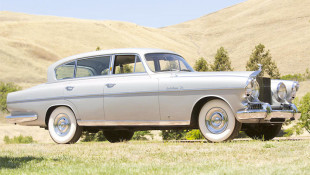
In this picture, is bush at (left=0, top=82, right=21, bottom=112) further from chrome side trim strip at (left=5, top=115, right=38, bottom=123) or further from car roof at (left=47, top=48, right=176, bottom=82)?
car roof at (left=47, top=48, right=176, bottom=82)

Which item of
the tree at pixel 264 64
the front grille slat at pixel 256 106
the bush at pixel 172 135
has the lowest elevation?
the bush at pixel 172 135

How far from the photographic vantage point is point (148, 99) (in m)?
8.68

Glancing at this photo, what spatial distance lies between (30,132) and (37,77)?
1480 inches

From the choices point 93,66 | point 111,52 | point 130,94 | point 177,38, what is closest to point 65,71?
point 93,66

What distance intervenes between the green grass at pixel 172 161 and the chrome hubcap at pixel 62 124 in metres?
2.22

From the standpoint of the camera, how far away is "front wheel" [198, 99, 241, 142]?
8023mm

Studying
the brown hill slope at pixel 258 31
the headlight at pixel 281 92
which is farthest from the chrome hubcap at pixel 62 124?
the brown hill slope at pixel 258 31

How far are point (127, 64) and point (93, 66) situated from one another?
0.83m

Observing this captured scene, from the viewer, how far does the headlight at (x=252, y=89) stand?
786cm

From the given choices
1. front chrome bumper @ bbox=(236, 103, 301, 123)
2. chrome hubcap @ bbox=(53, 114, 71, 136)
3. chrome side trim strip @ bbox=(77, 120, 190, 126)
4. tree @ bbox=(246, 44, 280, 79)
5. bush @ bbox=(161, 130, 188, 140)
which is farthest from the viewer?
tree @ bbox=(246, 44, 280, 79)

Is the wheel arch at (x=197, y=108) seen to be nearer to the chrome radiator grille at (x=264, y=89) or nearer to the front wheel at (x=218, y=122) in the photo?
the front wheel at (x=218, y=122)

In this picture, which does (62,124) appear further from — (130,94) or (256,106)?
(256,106)

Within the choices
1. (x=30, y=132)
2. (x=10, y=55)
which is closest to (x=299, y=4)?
(x=10, y=55)

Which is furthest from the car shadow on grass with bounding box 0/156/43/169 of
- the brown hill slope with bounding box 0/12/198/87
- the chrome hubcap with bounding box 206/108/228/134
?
the brown hill slope with bounding box 0/12/198/87
